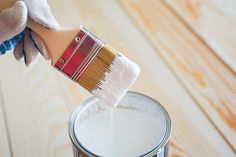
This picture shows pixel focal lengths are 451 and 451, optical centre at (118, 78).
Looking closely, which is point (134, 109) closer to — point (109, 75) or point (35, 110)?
point (109, 75)

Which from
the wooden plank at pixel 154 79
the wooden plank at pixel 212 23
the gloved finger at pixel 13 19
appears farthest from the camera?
the wooden plank at pixel 212 23

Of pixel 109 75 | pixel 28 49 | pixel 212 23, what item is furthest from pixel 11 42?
pixel 212 23

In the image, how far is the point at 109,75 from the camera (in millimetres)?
558

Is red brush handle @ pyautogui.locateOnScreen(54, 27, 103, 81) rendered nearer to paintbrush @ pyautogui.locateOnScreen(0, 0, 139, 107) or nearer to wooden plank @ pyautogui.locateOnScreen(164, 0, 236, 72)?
paintbrush @ pyautogui.locateOnScreen(0, 0, 139, 107)

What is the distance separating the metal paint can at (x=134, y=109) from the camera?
548 millimetres

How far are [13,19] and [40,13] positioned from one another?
0.13ft

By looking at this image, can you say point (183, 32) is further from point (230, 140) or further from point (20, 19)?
point (20, 19)

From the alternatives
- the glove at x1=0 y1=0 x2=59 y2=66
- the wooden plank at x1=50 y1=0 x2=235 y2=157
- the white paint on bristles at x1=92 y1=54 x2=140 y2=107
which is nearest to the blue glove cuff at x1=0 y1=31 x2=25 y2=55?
the glove at x1=0 y1=0 x2=59 y2=66

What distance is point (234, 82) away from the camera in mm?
762

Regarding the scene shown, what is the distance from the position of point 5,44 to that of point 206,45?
0.41 m

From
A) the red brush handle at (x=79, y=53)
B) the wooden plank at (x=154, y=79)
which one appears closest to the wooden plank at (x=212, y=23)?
the wooden plank at (x=154, y=79)

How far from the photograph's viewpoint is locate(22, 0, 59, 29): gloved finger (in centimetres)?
53

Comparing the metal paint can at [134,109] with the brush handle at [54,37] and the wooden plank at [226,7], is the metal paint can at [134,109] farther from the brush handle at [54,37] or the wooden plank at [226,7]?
the wooden plank at [226,7]

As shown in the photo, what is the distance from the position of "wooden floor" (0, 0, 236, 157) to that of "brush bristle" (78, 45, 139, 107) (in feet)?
0.57
